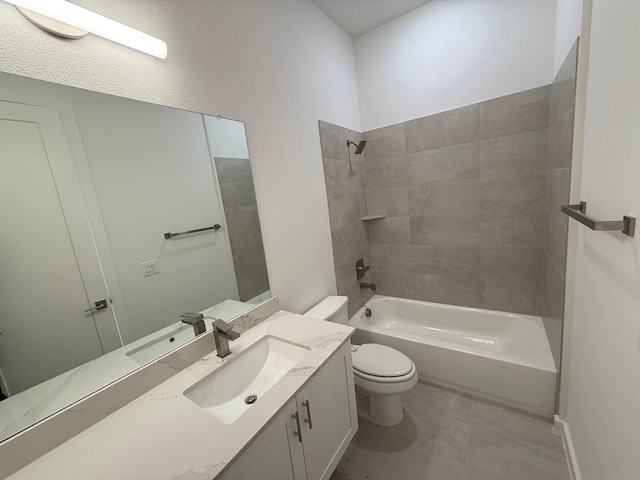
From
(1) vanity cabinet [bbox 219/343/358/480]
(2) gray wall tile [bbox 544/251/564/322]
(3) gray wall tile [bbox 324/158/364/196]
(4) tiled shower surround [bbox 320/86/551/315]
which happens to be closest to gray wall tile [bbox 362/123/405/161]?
(4) tiled shower surround [bbox 320/86/551/315]

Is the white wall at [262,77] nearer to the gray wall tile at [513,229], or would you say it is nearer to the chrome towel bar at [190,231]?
the chrome towel bar at [190,231]

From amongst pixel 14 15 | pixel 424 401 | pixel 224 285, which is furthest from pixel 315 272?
pixel 14 15

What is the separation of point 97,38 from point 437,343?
238cm

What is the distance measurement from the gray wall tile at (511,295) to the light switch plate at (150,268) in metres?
2.36

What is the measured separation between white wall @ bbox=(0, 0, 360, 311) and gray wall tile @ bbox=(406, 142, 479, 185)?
674 mm

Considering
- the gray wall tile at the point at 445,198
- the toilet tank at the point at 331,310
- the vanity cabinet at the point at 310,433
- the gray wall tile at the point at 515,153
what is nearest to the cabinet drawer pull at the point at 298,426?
the vanity cabinet at the point at 310,433

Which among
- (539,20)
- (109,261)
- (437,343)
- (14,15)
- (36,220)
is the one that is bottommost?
(437,343)

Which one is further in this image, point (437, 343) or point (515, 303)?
point (515, 303)

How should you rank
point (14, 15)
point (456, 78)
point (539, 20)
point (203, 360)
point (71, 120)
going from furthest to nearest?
point (456, 78) → point (539, 20) → point (203, 360) → point (71, 120) → point (14, 15)

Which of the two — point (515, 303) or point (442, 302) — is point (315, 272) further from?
point (515, 303)

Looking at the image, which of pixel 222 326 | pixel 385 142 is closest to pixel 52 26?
pixel 222 326

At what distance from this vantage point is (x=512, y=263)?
6.64 feet

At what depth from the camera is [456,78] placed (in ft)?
6.47

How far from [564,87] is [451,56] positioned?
0.92 metres
